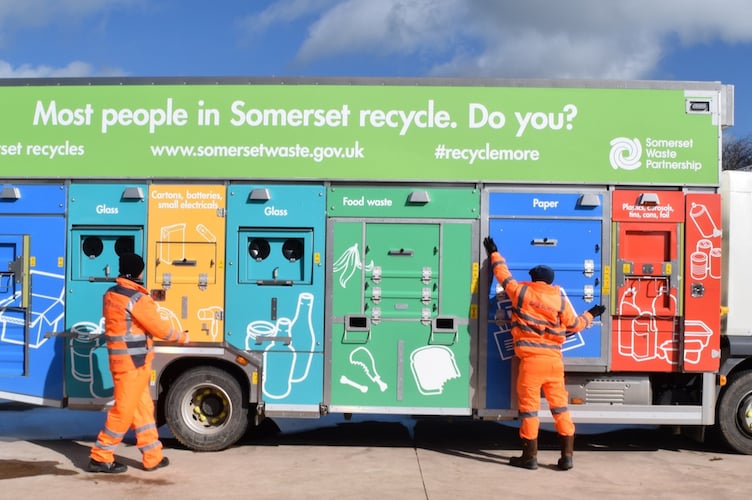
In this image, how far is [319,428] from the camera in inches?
328

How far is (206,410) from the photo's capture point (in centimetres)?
699

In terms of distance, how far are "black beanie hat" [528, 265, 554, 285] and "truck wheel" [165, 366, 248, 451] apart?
2908 millimetres

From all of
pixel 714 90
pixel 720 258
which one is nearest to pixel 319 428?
pixel 720 258

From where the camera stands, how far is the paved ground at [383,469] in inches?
230

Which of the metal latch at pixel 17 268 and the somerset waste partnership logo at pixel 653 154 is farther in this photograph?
the metal latch at pixel 17 268

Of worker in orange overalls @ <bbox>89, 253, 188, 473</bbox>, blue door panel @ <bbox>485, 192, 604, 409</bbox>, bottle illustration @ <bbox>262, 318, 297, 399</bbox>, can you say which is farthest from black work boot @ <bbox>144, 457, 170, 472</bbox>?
blue door panel @ <bbox>485, 192, 604, 409</bbox>

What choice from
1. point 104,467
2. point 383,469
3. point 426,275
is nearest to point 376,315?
point 426,275

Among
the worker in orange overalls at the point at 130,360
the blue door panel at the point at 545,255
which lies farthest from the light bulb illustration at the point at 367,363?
the worker in orange overalls at the point at 130,360

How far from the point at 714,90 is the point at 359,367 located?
4126mm

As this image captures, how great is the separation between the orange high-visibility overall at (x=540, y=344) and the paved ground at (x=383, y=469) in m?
0.52

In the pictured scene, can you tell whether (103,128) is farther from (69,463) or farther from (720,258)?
(720,258)

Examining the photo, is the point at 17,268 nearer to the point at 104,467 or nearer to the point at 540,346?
the point at 104,467

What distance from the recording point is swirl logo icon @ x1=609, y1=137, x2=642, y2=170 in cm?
676

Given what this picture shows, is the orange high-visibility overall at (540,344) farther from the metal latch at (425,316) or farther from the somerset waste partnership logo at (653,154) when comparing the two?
the somerset waste partnership logo at (653,154)
